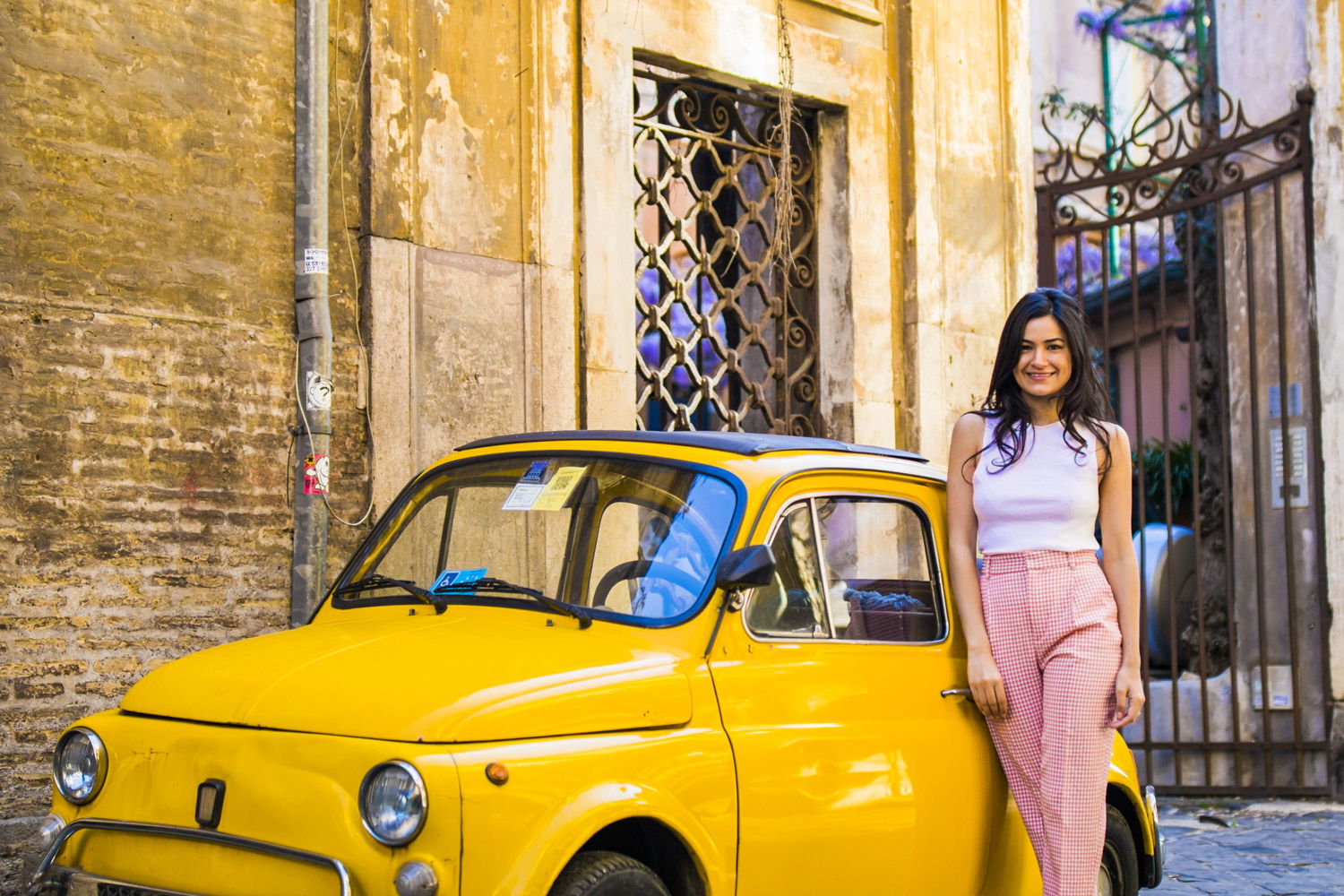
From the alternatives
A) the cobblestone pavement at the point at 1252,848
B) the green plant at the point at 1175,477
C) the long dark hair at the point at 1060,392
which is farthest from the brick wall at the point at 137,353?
the green plant at the point at 1175,477

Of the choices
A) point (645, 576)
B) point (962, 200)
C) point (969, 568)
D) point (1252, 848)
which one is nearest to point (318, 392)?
point (645, 576)

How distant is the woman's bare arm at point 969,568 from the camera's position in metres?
4.66

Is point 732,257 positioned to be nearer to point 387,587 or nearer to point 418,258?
point 418,258

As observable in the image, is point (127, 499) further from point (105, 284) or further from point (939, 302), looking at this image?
point (939, 302)

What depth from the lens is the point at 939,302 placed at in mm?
10414

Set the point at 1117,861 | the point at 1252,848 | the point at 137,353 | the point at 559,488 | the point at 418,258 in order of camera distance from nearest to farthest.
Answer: the point at 559,488 < the point at 1117,861 < the point at 137,353 < the point at 418,258 < the point at 1252,848

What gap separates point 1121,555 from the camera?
4695 mm

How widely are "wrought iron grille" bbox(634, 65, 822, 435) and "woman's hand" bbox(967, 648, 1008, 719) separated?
14.7 feet

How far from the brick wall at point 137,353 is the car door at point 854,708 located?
143 inches

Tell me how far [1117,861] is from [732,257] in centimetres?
536

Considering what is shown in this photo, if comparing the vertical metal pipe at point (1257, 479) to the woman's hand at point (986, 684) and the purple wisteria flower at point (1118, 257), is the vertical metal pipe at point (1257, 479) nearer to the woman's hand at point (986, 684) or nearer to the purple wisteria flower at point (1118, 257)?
the woman's hand at point (986, 684)

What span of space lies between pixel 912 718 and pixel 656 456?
3.58 ft

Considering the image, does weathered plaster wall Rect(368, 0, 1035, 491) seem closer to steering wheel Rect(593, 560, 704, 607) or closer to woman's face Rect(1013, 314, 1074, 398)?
steering wheel Rect(593, 560, 704, 607)

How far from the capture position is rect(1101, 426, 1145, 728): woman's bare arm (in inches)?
181
